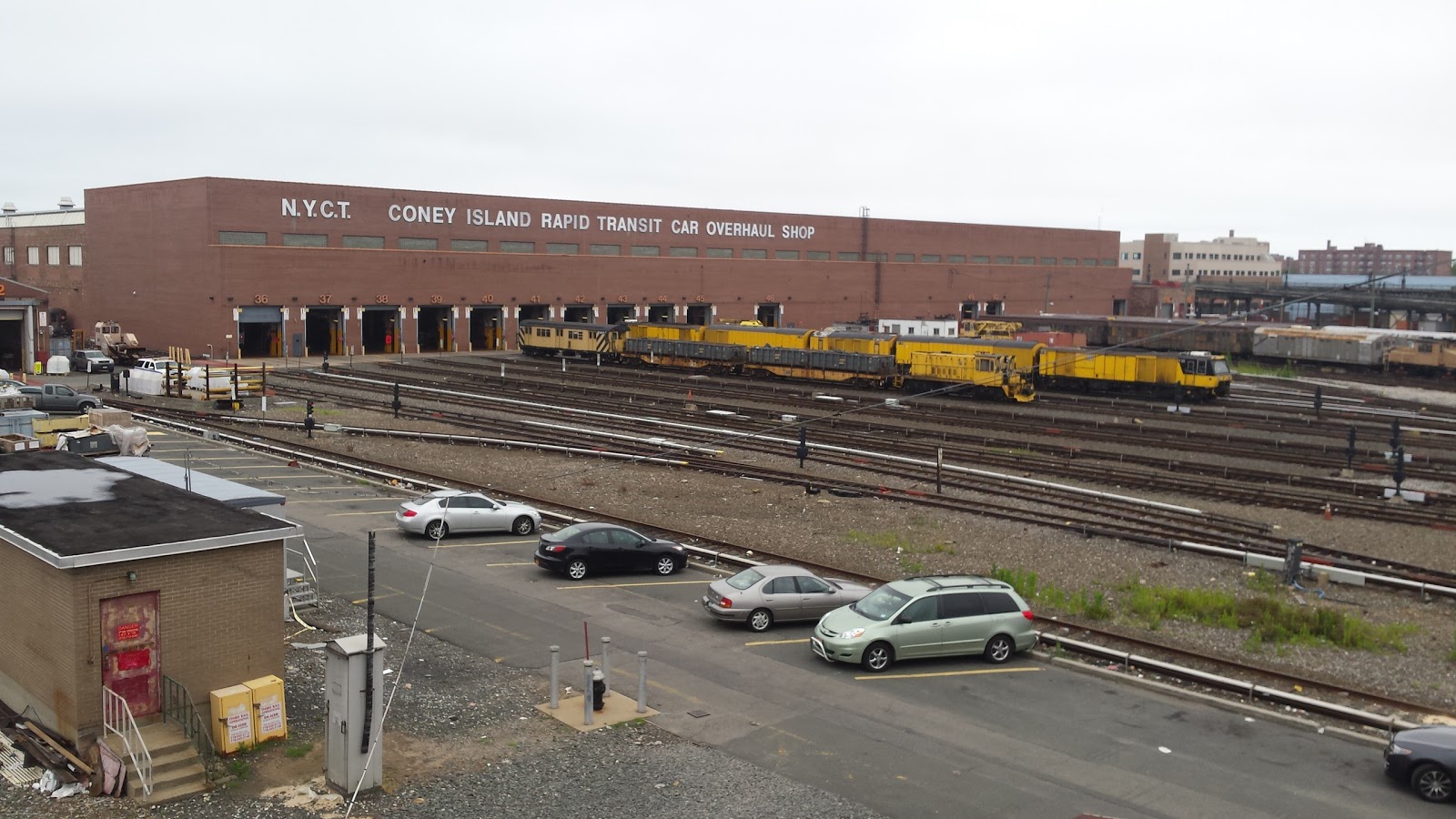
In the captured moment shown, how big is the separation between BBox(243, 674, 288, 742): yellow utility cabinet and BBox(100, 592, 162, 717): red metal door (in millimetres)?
1065

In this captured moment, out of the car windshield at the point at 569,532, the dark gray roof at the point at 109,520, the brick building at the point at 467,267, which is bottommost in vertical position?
the car windshield at the point at 569,532

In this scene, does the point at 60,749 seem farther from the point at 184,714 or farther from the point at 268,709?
the point at 268,709

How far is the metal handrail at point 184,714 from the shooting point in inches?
539

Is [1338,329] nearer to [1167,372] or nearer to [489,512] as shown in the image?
[1167,372]

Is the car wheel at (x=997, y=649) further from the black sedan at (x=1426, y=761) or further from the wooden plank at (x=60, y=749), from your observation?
the wooden plank at (x=60, y=749)

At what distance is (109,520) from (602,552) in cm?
960

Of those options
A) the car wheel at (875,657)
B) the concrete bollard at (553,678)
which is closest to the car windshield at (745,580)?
the car wheel at (875,657)

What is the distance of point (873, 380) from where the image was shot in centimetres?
6003

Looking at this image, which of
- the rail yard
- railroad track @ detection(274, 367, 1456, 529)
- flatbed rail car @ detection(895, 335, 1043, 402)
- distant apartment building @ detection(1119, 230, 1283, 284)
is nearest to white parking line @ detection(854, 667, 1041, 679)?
the rail yard

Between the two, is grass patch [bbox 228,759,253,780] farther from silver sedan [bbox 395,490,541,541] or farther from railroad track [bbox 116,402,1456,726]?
railroad track [bbox 116,402,1456,726]

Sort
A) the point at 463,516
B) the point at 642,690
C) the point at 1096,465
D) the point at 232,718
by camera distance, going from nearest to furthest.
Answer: the point at 232,718 < the point at 642,690 < the point at 463,516 < the point at 1096,465

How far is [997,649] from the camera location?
60.2 ft

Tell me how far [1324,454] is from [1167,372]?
15.9m

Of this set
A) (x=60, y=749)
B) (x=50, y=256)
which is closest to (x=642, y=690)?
(x=60, y=749)
